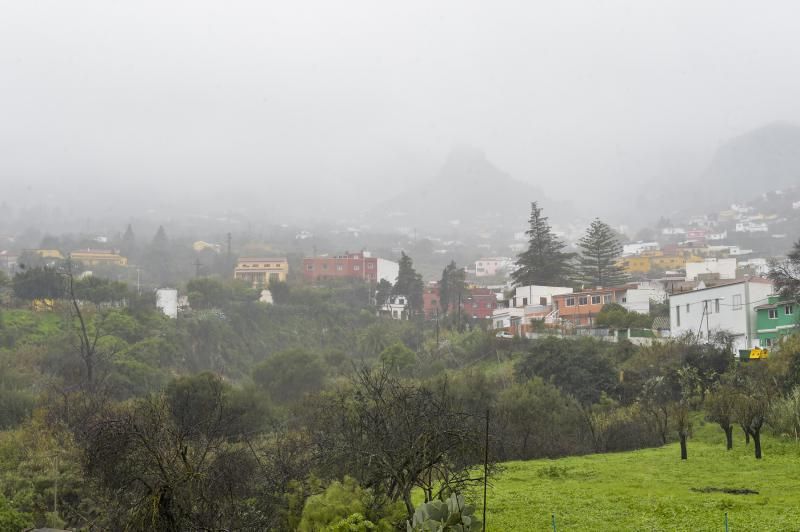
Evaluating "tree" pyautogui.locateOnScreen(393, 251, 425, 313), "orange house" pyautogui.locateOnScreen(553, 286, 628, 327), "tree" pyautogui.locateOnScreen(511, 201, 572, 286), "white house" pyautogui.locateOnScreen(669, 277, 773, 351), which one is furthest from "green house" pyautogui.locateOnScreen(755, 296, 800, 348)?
"tree" pyautogui.locateOnScreen(393, 251, 425, 313)

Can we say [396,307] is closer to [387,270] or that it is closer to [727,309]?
[387,270]

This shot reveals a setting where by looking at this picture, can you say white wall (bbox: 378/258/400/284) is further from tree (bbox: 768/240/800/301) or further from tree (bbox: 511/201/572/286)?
tree (bbox: 768/240/800/301)

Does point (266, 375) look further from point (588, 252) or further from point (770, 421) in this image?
point (588, 252)

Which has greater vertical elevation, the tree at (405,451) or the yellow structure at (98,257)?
the yellow structure at (98,257)

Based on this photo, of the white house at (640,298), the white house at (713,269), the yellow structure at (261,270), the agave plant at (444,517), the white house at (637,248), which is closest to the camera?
the agave plant at (444,517)

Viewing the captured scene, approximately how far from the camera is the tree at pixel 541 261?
179ft

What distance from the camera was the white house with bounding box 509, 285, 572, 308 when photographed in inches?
1972

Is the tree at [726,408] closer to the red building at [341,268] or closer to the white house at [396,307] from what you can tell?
the white house at [396,307]

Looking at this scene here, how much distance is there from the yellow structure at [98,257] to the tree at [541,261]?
53573 mm

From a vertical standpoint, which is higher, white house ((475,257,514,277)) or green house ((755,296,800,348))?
white house ((475,257,514,277))

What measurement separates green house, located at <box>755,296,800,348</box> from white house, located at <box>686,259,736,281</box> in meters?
27.0

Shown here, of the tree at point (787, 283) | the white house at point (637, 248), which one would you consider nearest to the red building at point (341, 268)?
the white house at point (637, 248)

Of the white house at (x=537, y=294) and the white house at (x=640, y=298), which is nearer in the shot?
the white house at (x=640, y=298)

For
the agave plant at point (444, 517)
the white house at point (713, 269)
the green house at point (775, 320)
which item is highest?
the white house at point (713, 269)
